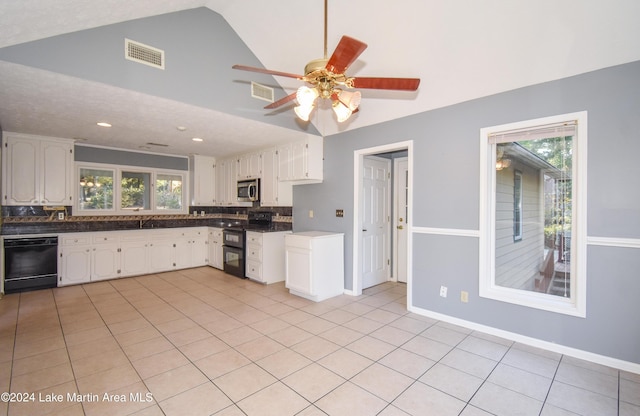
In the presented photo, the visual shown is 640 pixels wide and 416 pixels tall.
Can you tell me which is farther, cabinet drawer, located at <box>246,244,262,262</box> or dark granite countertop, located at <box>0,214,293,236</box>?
cabinet drawer, located at <box>246,244,262,262</box>

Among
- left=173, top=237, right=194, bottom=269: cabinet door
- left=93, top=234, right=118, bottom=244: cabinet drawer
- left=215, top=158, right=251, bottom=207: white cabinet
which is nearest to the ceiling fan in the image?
left=215, top=158, right=251, bottom=207: white cabinet

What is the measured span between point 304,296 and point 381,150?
2356mm

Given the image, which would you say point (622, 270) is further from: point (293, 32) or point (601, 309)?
Result: point (293, 32)

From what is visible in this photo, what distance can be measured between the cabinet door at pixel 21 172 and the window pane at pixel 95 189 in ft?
2.21

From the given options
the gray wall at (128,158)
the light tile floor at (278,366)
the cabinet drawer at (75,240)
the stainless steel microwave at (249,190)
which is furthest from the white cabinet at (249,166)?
the cabinet drawer at (75,240)

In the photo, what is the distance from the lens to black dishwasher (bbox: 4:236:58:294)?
14.1ft

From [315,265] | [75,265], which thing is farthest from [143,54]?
[75,265]

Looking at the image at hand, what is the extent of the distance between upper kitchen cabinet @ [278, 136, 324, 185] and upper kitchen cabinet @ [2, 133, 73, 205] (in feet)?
12.1

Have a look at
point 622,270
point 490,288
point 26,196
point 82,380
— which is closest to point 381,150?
point 490,288

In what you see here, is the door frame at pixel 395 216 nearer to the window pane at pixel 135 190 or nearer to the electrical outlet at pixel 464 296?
the electrical outlet at pixel 464 296

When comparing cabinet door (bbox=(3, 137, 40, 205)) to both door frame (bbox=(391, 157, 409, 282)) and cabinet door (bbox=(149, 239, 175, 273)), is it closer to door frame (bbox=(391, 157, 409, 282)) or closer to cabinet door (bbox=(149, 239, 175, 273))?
cabinet door (bbox=(149, 239, 175, 273))

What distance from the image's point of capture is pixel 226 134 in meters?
4.39

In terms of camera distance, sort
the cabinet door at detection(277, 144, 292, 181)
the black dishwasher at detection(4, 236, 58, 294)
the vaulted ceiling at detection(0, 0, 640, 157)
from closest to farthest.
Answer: the vaulted ceiling at detection(0, 0, 640, 157)
the black dishwasher at detection(4, 236, 58, 294)
the cabinet door at detection(277, 144, 292, 181)

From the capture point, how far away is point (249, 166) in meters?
5.78
